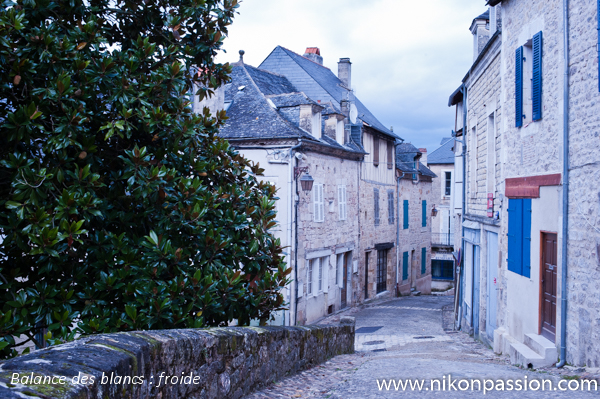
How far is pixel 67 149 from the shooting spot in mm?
4500

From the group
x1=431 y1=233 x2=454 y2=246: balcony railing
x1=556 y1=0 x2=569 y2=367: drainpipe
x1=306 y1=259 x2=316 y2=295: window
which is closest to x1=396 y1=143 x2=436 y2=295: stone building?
x1=431 y1=233 x2=454 y2=246: balcony railing

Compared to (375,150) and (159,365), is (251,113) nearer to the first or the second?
(375,150)

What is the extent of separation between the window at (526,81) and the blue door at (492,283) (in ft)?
10.7

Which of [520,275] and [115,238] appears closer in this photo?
[115,238]

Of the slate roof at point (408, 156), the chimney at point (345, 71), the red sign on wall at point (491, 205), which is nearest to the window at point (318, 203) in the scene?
the red sign on wall at point (491, 205)

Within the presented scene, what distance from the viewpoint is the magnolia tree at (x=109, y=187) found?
4.00 metres

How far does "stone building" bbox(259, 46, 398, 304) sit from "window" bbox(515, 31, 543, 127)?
40.1 ft

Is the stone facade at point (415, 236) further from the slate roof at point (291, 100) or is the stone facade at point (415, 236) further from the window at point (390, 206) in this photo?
the slate roof at point (291, 100)

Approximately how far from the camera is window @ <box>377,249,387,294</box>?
24359mm

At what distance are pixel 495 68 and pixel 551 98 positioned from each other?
3.83 m

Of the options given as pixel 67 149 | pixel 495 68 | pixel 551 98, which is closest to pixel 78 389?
pixel 67 149

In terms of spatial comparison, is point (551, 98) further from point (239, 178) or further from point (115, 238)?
point (115, 238)

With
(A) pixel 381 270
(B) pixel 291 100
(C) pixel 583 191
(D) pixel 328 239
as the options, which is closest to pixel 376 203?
(A) pixel 381 270

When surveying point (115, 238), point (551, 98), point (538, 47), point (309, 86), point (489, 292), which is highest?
point (309, 86)
